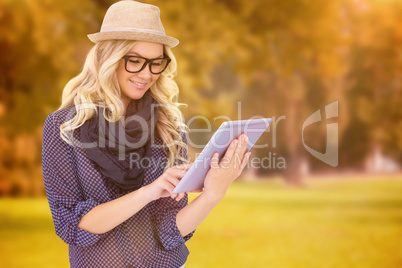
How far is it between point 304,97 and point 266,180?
1.04 metres

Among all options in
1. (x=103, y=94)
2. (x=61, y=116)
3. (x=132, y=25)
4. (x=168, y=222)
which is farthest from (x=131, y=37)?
(x=168, y=222)

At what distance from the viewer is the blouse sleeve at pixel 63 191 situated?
1.44 meters

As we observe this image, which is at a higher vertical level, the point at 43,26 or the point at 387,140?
the point at 43,26

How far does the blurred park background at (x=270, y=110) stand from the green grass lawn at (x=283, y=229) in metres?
0.01

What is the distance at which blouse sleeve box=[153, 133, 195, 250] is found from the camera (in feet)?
5.25

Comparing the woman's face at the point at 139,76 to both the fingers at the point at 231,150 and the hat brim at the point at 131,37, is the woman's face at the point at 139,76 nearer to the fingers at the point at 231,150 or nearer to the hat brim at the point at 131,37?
the hat brim at the point at 131,37

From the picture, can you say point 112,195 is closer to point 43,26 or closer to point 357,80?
point 43,26

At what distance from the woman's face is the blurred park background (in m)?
2.61

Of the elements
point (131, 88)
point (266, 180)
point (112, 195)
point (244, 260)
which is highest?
point (131, 88)

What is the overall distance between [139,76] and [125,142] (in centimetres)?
23

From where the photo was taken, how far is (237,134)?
4.70 ft

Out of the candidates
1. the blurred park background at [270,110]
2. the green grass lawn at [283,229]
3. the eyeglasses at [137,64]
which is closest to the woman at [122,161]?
the eyeglasses at [137,64]

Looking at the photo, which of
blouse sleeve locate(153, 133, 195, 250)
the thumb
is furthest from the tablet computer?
blouse sleeve locate(153, 133, 195, 250)

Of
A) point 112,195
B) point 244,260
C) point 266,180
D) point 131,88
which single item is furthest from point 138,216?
point 266,180
